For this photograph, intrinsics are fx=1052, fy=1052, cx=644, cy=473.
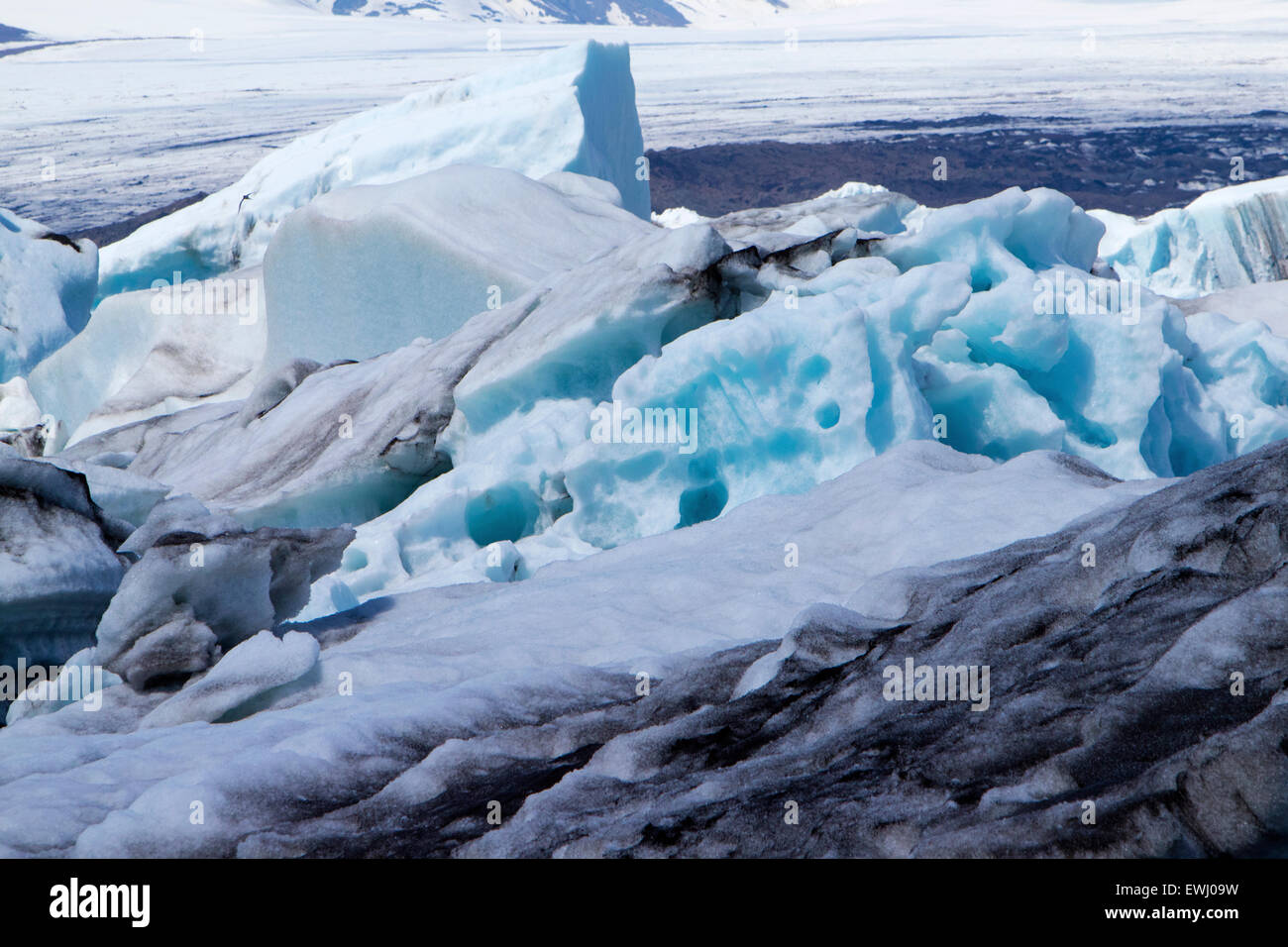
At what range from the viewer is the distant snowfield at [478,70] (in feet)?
166

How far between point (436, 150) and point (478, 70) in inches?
1968

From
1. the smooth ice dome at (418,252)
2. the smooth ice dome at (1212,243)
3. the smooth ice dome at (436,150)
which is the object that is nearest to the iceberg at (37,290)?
the smooth ice dome at (418,252)

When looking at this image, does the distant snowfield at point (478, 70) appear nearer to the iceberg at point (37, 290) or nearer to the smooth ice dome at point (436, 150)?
the smooth ice dome at point (436, 150)

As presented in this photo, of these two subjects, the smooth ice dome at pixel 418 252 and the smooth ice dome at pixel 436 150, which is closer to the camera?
the smooth ice dome at pixel 418 252

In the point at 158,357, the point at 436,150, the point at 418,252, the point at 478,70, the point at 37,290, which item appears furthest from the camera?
the point at 478,70

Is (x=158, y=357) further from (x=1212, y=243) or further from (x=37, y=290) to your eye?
(x=1212, y=243)

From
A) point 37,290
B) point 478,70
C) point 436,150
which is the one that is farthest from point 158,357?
point 478,70

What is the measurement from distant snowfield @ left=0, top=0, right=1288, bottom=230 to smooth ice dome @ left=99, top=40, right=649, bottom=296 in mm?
29879

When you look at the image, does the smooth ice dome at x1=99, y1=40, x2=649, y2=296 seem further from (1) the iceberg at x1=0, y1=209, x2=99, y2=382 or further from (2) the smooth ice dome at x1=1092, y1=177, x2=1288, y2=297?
(2) the smooth ice dome at x1=1092, y1=177, x2=1288, y2=297

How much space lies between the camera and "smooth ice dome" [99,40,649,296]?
14016 millimetres

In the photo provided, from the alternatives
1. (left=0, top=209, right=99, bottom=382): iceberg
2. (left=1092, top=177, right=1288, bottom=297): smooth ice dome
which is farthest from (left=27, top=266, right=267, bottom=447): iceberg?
(left=1092, top=177, right=1288, bottom=297): smooth ice dome

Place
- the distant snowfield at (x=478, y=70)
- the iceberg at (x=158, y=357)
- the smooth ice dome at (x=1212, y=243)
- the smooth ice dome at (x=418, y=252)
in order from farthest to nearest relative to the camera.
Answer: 1. the distant snowfield at (x=478, y=70)
2. the smooth ice dome at (x=1212, y=243)
3. the iceberg at (x=158, y=357)
4. the smooth ice dome at (x=418, y=252)

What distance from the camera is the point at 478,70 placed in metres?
60.2

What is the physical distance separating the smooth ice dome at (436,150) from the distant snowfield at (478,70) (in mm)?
29879
